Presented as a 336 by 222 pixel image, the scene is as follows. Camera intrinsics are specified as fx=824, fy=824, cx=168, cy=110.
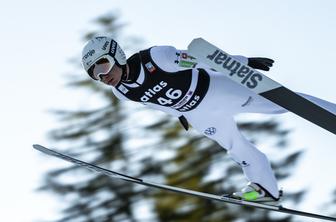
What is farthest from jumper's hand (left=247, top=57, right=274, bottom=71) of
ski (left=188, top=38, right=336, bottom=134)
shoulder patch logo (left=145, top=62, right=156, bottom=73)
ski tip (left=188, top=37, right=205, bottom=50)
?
shoulder patch logo (left=145, top=62, right=156, bottom=73)

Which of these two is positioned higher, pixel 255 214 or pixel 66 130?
pixel 66 130

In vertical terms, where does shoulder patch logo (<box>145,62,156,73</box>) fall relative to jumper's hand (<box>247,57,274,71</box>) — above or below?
above

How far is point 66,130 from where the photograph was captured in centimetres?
1455

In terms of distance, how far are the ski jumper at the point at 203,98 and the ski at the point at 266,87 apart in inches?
8.4

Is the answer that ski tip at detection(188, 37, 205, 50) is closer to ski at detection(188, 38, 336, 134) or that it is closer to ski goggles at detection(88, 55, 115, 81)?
ski at detection(188, 38, 336, 134)

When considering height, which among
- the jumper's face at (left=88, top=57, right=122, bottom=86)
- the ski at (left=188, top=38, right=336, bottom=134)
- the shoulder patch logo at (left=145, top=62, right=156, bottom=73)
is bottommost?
the ski at (left=188, top=38, right=336, bottom=134)

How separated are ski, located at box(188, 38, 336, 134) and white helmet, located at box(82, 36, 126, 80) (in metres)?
0.68

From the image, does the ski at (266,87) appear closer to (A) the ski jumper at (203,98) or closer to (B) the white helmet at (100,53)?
(A) the ski jumper at (203,98)

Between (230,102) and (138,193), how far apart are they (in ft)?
25.1

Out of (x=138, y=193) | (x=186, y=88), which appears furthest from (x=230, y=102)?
(x=138, y=193)

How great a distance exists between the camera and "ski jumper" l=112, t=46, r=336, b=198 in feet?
20.3

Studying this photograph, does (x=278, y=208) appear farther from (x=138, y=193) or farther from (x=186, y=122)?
(x=138, y=193)

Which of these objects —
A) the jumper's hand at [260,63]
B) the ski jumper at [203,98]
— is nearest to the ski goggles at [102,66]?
the ski jumper at [203,98]

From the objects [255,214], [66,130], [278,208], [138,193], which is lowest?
[278,208]
